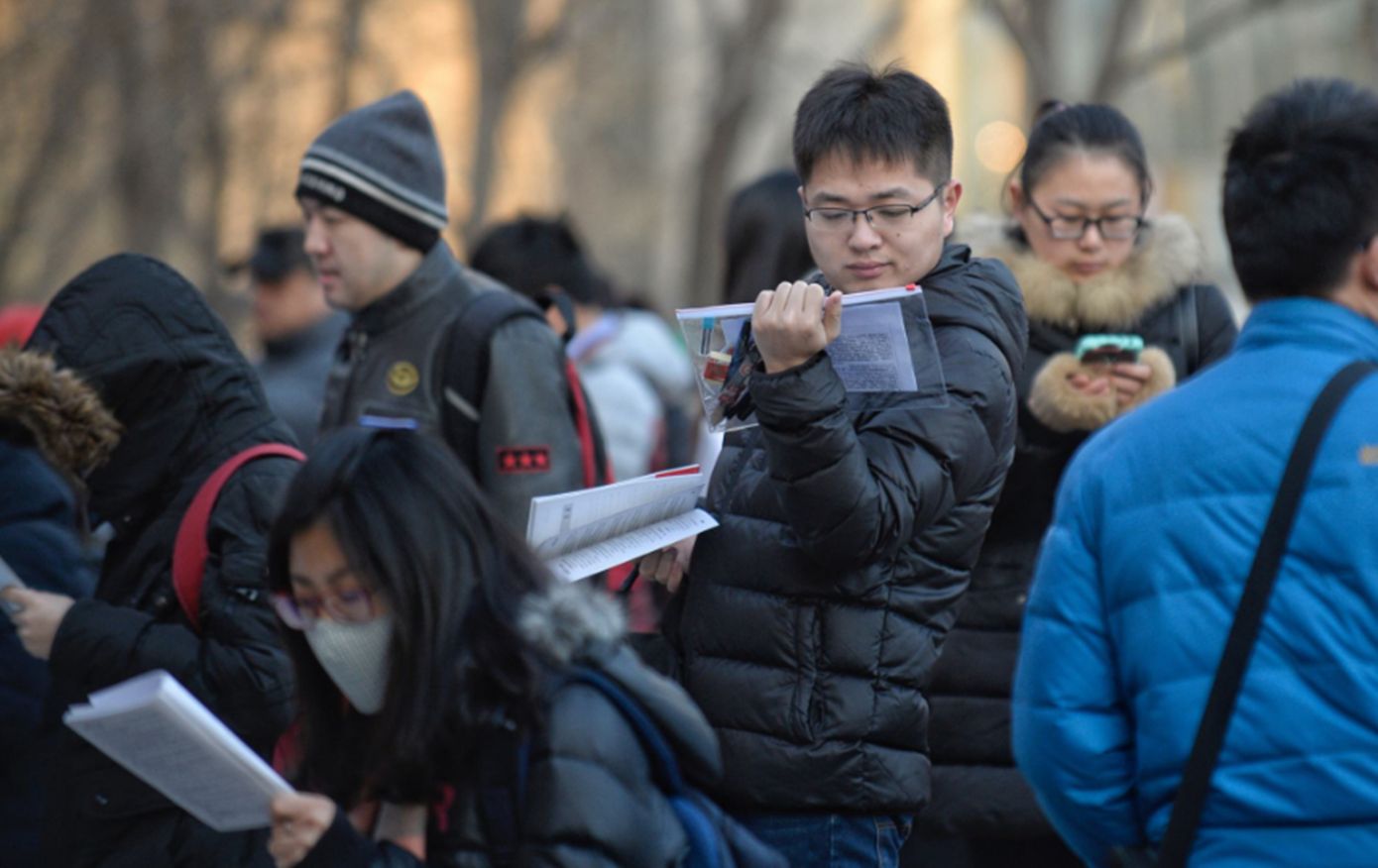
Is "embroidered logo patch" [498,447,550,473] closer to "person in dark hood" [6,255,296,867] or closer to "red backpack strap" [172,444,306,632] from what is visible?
"person in dark hood" [6,255,296,867]

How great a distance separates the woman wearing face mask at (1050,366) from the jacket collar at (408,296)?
145cm

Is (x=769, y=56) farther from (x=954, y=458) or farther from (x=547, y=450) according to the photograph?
(x=954, y=458)

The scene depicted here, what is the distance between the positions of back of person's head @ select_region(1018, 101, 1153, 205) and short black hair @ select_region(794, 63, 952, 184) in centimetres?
108

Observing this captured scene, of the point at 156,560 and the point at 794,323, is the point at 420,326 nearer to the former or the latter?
the point at 156,560

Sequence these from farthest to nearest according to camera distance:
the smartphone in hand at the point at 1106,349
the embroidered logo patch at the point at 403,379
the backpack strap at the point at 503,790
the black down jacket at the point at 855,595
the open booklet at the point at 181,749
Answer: the embroidered logo patch at the point at 403,379 → the smartphone in hand at the point at 1106,349 → the black down jacket at the point at 855,595 → the open booklet at the point at 181,749 → the backpack strap at the point at 503,790

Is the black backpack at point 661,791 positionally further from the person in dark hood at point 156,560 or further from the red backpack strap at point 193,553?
the red backpack strap at point 193,553

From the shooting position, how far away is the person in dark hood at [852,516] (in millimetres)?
3246

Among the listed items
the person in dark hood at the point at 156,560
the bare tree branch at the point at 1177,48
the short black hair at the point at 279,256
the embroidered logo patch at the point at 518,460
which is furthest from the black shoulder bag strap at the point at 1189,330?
the bare tree branch at the point at 1177,48

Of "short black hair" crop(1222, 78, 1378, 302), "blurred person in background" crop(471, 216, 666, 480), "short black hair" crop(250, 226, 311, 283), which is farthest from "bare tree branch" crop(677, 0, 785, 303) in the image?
"short black hair" crop(1222, 78, 1378, 302)

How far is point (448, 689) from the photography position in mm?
2459

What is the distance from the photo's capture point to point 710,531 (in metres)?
3.61

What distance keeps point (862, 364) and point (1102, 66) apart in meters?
12.5

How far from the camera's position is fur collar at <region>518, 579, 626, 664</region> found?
8.13 ft

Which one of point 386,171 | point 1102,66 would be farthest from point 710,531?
point 1102,66
